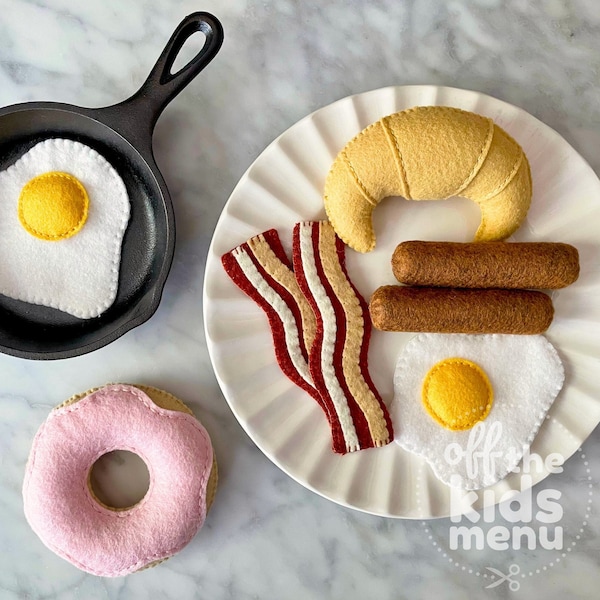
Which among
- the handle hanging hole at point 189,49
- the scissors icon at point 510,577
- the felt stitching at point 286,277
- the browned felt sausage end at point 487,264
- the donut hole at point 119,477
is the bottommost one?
the scissors icon at point 510,577

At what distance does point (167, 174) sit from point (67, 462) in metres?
0.48

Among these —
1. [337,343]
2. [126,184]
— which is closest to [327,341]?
[337,343]

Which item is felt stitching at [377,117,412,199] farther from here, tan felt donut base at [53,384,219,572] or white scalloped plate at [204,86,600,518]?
tan felt donut base at [53,384,219,572]

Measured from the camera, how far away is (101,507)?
95cm

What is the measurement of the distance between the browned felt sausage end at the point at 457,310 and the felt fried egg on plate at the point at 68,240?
43cm

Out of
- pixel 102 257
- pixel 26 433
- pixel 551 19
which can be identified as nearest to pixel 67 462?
pixel 26 433

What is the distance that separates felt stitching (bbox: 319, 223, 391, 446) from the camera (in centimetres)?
91

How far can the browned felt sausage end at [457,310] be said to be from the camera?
88 cm

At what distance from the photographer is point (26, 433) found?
39.8 inches

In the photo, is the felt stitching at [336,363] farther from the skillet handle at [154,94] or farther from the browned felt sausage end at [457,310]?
the skillet handle at [154,94]

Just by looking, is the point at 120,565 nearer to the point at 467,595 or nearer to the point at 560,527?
the point at 467,595

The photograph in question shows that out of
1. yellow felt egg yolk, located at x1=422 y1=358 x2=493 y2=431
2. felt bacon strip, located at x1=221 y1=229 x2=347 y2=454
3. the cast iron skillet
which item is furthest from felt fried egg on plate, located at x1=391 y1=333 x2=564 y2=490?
the cast iron skillet

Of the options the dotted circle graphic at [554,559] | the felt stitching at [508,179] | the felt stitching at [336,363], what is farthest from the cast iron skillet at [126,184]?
the dotted circle graphic at [554,559]

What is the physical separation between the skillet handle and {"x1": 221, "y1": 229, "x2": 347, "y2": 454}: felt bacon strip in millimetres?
221
